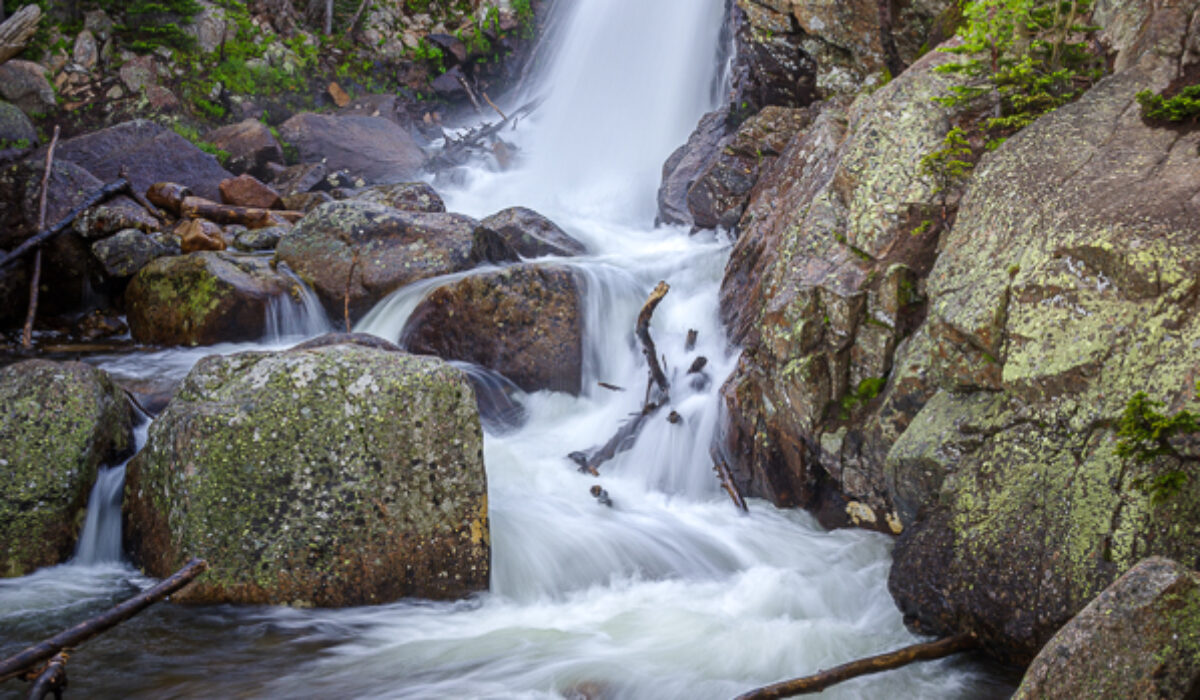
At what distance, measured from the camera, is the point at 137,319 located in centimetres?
888

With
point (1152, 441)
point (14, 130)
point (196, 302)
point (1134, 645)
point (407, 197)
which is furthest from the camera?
point (407, 197)

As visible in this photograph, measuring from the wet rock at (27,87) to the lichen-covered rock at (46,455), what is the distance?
1276 cm

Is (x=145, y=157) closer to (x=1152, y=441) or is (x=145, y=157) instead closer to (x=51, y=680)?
(x=51, y=680)

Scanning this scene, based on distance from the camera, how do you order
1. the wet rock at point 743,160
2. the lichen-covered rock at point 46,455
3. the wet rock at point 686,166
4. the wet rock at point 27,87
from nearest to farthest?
the lichen-covered rock at point 46,455 → the wet rock at point 743,160 → the wet rock at point 686,166 → the wet rock at point 27,87

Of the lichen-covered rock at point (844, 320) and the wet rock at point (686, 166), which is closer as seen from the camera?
the lichen-covered rock at point (844, 320)

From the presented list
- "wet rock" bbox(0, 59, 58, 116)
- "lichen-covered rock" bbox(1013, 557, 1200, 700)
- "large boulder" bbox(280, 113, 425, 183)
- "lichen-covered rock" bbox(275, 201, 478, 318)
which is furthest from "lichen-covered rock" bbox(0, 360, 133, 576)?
"wet rock" bbox(0, 59, 58, 116)

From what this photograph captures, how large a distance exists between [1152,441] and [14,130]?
52.0ft

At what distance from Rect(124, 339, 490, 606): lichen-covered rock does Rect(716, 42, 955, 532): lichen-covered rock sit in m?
2.43

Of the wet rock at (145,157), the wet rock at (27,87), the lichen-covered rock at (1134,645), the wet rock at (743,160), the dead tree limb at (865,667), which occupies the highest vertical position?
the wet rock at (27,87)

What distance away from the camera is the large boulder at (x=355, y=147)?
1589 cm

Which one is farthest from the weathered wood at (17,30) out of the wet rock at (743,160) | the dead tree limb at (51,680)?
the dead tree limb at (51,680)

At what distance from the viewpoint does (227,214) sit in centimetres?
1149

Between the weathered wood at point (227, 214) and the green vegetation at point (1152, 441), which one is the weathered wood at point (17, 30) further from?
the green vegetation at point (1152, 441)

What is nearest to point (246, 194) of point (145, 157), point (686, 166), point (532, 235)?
point (145, 157)
